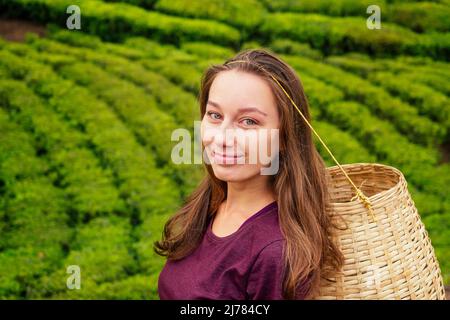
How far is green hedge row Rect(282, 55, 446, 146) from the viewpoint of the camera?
19.7 ft

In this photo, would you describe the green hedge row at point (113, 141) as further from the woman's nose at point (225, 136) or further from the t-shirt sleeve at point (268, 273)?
the t-shirt sleeve at point (268, 273)

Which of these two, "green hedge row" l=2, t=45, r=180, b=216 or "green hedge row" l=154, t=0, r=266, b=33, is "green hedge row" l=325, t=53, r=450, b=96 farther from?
"green hedge row" l=2, t=45, r=180, b=216

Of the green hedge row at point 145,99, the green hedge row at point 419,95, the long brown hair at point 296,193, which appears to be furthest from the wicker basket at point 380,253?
the green hedge row at point 419,95

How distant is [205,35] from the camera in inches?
301

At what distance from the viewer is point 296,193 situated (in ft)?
6.57

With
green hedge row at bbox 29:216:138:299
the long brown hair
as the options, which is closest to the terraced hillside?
green hedge row at bbox 29:216:138:299

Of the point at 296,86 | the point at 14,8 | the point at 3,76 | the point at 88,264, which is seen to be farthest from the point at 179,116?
the point at 296,86

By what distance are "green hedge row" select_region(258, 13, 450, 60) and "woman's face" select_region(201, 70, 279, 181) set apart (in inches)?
229

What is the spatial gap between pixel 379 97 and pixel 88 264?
3448 mm

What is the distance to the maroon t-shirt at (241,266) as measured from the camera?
1.86 metres

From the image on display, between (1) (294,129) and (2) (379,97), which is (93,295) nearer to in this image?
(1) (294,129)
